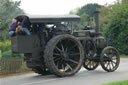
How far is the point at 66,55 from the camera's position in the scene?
10.6 meters

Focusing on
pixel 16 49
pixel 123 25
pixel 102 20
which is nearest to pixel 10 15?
pixel 123 25

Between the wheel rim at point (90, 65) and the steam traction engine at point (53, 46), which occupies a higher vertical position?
the steam traction engine at point (53, 46)

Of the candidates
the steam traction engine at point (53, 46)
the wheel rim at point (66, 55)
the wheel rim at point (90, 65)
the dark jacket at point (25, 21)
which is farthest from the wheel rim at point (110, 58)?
the dark jacket at point (25, 21)

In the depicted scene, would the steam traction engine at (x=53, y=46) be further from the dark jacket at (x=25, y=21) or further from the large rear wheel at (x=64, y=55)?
the dark jacket at (x=25, y=21)

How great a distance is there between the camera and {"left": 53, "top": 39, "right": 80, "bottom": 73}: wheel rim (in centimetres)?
1046

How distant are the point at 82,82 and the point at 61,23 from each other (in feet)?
9.70

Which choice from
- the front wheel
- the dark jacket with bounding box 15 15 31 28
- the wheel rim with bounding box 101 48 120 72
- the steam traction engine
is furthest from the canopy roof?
the wheel rim with bounding box 101 48 120 72

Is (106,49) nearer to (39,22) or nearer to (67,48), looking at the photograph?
(67,48)

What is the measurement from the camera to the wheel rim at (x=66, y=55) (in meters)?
10.5

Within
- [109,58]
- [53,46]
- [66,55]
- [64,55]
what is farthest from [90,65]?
[53,46]

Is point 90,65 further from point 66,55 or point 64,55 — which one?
point 64,55

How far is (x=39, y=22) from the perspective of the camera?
10.0 metres

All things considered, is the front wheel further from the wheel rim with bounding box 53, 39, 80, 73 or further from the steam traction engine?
the wheel rim with bounding box 53, 39, 80, 73

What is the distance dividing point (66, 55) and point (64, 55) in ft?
0.38
